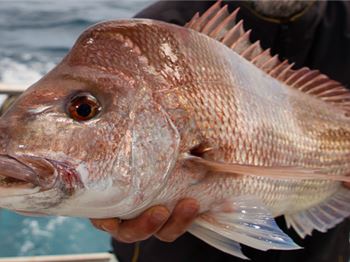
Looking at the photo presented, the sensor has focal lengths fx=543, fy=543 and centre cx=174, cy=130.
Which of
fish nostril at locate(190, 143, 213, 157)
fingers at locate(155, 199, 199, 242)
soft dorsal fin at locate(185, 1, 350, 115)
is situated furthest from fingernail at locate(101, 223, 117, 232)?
soft dorsal fin at locate(185, 1, 350, 115)

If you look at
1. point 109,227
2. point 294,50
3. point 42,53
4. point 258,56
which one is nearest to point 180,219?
point 109,227

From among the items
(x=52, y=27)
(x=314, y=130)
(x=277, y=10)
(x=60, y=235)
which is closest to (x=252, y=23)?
(x=277, y=10)

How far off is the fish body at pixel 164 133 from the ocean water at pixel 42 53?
2.27 m

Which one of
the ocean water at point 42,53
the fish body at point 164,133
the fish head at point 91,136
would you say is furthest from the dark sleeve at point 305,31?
the ocean water at point 42,53

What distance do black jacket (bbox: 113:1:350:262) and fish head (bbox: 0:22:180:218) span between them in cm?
73

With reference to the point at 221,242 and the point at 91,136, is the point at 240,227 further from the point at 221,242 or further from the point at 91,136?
the point at 91,136

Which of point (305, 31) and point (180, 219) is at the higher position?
point (305, 31)

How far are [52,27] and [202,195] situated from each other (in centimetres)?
673

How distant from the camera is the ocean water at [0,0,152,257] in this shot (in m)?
3.34

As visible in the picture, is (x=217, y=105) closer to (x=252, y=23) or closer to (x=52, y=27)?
(x=252, y=23)

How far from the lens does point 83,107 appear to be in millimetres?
909

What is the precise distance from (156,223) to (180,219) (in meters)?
0.05

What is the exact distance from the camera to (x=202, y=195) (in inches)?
40.4

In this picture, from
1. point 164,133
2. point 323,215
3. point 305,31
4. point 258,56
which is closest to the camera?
point 164,133
